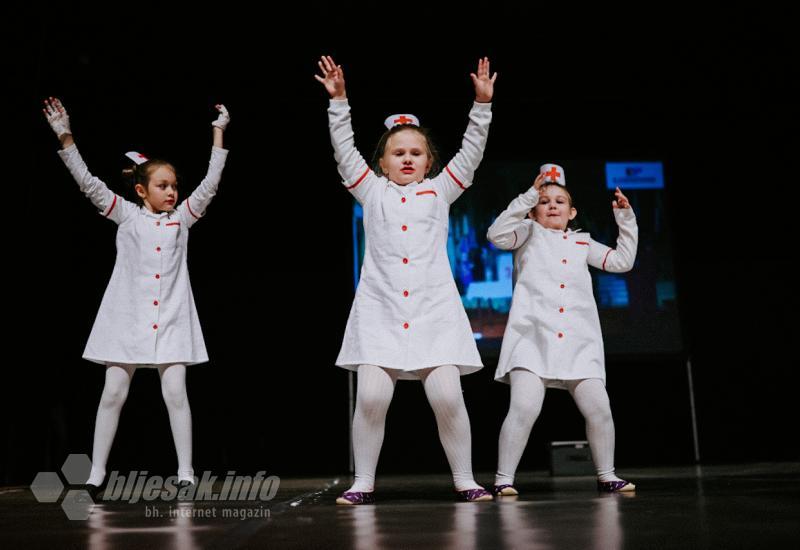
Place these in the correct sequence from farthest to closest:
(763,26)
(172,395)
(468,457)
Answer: (763,26) < (172,395) < (468,457)

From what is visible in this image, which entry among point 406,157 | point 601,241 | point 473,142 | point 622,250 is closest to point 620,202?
point 622,250

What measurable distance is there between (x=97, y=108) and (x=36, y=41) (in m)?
1.07

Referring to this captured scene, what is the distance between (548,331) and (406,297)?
63 centimetres

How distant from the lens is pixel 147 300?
134 inches

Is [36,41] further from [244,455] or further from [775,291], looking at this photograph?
[775,291]

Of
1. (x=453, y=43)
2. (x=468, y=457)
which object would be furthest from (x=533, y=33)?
(x=468, y=457)

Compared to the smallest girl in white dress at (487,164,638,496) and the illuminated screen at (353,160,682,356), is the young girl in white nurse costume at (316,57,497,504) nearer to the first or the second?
the smallest girl in white dress at (487,164,638,496)

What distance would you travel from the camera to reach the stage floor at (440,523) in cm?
154

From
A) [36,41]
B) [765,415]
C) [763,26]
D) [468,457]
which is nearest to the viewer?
[468,457]

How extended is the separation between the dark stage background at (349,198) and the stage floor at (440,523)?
9.69ft

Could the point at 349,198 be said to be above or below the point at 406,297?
above

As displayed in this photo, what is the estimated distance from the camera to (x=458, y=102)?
19.2ft

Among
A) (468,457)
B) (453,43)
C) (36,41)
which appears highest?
(453,43)

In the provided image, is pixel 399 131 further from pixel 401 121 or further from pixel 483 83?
pixel 483 83
